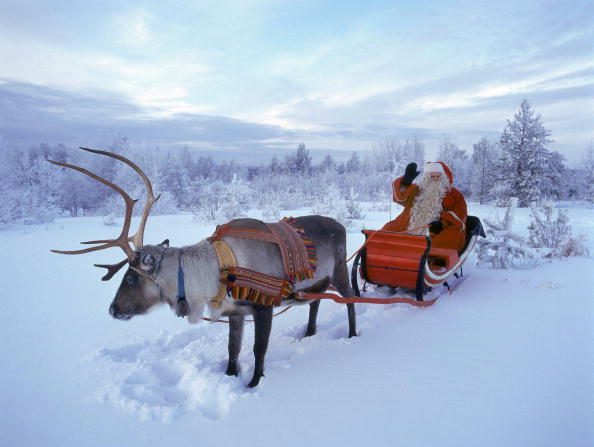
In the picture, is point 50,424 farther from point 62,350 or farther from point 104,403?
point 62,350

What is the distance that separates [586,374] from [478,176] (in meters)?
46.3

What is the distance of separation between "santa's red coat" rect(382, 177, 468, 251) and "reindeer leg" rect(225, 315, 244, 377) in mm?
3656

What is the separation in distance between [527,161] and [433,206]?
27800 millimetres

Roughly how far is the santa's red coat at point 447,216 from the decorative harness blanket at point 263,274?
Result: 3101 mm

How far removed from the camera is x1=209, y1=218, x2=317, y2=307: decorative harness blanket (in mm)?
2925

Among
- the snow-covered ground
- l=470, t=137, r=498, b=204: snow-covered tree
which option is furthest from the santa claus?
l=470, t=137, r=498, b=204: snow-covered tree

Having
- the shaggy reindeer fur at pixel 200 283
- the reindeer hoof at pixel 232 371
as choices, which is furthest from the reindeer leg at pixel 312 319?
the reindeer hoof at pixel 232 371

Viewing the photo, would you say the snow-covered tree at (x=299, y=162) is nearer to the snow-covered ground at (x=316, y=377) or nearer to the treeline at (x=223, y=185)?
the treeline at (x=223, y=185)

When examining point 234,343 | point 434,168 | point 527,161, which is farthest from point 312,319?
point 527,161

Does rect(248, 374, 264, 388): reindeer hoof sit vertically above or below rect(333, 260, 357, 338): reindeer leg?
below

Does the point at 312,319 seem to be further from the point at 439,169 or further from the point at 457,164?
the point at 457,164

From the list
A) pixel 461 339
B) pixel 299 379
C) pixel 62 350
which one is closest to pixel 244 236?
pixel 299 379

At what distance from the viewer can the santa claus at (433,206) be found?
586 centimetres

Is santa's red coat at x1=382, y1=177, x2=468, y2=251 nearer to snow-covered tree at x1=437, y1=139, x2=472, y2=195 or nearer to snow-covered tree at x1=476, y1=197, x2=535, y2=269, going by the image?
snow-covered tree at x1=476, y1=197, x2=535, y2=269
